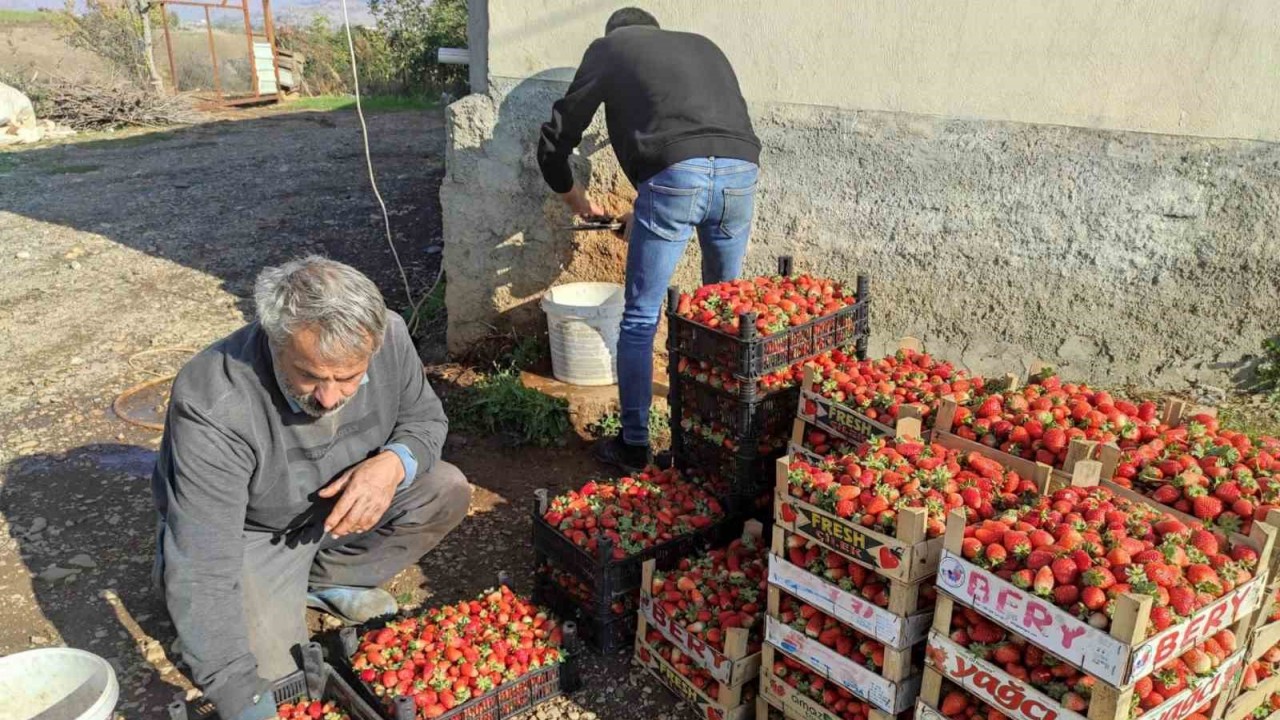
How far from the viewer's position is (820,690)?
2.75 metres

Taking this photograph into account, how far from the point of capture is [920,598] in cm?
248

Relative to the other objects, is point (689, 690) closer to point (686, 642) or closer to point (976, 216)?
point (686, 642)

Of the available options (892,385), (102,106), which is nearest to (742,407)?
(892,385)

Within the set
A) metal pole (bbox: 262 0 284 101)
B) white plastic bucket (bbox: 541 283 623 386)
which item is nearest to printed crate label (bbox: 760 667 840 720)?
white plastic bucket (bbox: 541 283 623 386)

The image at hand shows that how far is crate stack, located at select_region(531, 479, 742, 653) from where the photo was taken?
331cm

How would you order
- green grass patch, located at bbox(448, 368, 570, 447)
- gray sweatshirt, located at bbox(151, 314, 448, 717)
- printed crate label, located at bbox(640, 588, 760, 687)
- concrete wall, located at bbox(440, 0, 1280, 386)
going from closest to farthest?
1. gray sweatshirt, located at bbox(151, 314, 448, 717)
2. printed crate label, located at bbox(640, 588, 760, 687)
3. concrete wall, located at bbox(440, 0, 1280, 386)
4. green grass patch, located at bbox(448, 368, 570, 447)

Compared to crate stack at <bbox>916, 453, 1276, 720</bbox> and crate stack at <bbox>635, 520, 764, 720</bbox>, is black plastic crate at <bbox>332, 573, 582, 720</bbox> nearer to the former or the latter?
crate stack at <bbox>635, 520, 764, 720</bbox>

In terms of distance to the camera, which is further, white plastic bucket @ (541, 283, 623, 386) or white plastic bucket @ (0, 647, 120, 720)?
white plastic bucket @ (541, 283, 623, 386)

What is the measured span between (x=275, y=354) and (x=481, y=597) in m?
1.20

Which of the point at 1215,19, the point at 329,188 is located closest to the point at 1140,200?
the point at 1215,19

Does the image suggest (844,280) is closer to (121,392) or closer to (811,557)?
(811,557)

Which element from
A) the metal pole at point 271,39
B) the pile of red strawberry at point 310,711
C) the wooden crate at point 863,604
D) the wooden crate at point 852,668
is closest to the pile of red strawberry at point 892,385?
the wooden crate at point 863,604

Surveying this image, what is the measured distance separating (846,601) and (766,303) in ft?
4.97

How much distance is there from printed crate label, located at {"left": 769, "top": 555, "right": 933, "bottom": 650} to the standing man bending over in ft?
6.01
